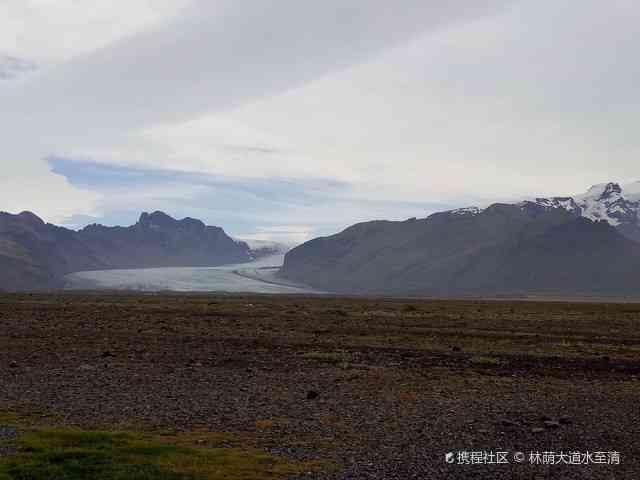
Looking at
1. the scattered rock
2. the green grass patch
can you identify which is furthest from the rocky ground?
the green grass patch

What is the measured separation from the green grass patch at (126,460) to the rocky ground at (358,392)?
76 cm

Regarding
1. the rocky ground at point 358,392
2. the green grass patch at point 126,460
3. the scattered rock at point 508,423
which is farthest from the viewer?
the scattered rock at point 508,423

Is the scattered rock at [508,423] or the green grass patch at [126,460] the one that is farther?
the scattered rock at [508,423]

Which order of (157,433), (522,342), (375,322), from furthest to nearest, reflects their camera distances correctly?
(375,322) → (522,342) → (157,433)

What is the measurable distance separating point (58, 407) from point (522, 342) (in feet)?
73.5

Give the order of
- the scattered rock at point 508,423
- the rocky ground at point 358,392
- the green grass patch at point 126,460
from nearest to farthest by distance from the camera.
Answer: the green grass patch at point 126,460 → the rocky ground at point 358,392 → the scattered rock at point 508,423

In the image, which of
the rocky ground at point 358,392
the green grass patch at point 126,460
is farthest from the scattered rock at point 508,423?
the green grass patch at point 126,460

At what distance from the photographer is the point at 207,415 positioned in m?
15.7

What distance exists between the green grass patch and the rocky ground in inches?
29.8

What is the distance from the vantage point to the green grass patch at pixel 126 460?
35.8 feet

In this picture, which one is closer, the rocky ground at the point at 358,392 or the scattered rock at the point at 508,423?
the rocky ground at the point at 358,392

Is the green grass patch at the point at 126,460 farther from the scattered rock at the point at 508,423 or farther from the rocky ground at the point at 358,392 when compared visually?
the scattered rock at the point at 508,423

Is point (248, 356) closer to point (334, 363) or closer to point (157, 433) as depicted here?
point (334, 363)

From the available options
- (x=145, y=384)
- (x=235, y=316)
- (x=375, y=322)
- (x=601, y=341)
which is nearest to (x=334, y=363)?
(x=145, y=384)
